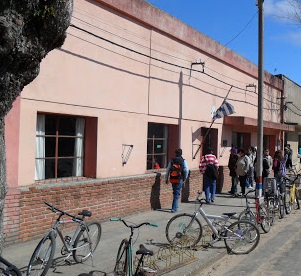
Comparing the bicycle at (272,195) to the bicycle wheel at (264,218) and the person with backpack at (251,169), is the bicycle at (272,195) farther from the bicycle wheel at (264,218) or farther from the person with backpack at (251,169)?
the person with backpack at (251,169)

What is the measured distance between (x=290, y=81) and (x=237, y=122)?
1140 centimetres

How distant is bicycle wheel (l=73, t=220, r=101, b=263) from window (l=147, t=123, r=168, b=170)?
5.10 m

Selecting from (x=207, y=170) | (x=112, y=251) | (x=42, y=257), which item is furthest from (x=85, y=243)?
(x=207, y=170)

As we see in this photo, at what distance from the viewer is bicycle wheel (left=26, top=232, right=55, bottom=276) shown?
5.18 m

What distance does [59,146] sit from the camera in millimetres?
8484

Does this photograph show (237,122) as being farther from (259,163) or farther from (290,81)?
(290,81)

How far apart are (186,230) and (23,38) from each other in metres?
5.01

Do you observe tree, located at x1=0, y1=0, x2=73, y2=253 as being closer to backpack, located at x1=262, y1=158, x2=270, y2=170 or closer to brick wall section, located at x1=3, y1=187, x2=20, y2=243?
brick wall section, located at x1=3, y1=187, x2=20, y2=243

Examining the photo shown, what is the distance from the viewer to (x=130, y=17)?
33.4 ft

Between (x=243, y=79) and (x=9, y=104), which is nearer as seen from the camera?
(x=9, y=104)

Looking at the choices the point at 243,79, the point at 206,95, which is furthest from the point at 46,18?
the point at 243,79

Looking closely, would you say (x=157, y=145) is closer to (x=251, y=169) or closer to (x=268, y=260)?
(x=251, y=169)

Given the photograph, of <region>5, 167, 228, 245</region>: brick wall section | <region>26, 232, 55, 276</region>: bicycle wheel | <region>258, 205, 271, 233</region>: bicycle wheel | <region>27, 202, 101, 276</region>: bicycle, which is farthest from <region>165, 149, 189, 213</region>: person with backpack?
<region>26, 232, 55, 276</region>: bicycle wheel

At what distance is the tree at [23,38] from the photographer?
3094mm
